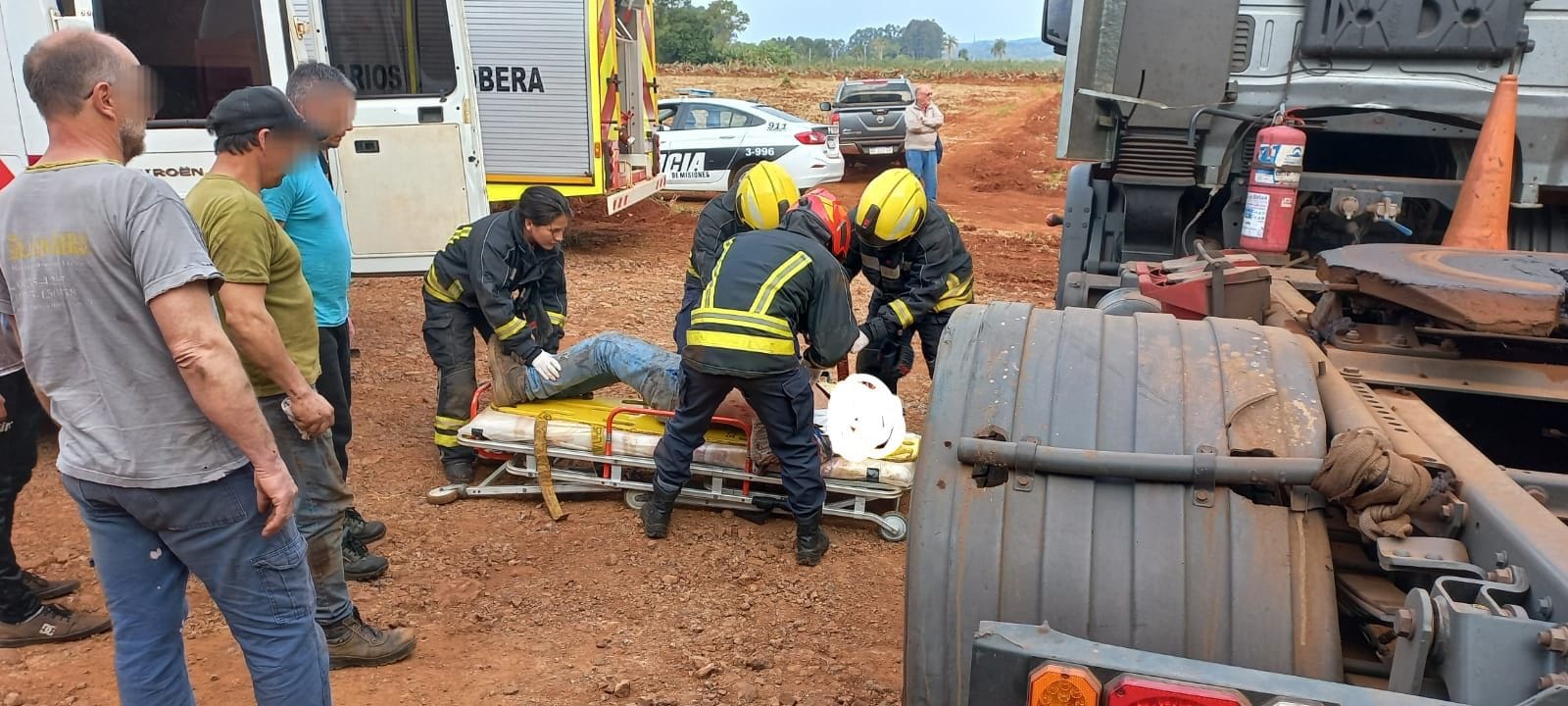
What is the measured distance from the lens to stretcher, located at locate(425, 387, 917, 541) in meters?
4.48

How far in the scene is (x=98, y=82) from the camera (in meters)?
2.14

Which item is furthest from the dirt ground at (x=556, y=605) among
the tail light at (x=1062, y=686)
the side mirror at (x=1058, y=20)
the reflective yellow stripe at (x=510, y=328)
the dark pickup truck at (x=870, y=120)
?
the dark pickup truck at (x=870, y=120)

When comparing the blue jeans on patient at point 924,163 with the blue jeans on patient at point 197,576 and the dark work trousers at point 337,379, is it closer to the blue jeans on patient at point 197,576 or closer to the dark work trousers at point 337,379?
the dark work trousers at point 337,379

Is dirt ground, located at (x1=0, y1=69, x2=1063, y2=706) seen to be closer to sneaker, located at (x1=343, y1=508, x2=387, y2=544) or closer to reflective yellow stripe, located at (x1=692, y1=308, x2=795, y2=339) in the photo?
sneaker, located at (x1=343, y1=508, x2=387, y2=544)

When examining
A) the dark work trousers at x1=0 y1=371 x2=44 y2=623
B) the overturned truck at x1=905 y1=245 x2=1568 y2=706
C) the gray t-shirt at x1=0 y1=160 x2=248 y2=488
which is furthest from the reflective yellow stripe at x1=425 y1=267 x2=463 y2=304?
the overturned truck at x1=905 y1=245 x2=1568 y2=706

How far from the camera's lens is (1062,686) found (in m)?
1.50

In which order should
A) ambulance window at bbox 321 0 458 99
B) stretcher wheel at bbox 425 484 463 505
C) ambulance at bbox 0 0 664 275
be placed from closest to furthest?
stretcher wheel at bbox 425 484 463 505 → ambulance at bbox 0 0 664 275 → ambulance window at bbox 321 0 458 99

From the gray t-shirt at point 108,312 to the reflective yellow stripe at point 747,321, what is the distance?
1944 mm

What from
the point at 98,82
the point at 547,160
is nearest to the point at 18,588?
the point at 98,82

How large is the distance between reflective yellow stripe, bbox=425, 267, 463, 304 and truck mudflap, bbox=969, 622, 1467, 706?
3.88 m

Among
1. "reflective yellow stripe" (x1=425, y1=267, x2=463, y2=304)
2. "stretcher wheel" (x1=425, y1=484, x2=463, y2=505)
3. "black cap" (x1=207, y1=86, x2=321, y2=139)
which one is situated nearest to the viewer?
"black cap" (x1=207, y1=86, x2=321, y2=139)

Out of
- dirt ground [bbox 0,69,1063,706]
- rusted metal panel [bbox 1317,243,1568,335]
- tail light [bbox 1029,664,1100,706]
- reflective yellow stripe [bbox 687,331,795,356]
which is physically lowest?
dirt ground [bbox 0,69,1063,706]

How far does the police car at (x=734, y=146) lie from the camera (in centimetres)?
1362

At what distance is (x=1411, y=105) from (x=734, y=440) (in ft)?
9.89
